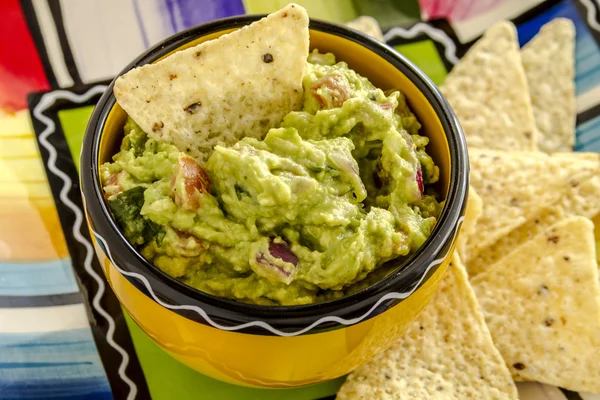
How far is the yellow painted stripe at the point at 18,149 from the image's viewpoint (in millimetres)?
2322

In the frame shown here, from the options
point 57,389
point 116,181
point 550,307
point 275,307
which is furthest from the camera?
point 550,307

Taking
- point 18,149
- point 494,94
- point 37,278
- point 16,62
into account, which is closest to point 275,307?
point 37,278

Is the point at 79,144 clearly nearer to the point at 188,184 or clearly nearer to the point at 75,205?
the point at 75,205

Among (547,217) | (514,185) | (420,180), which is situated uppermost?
(420,180)

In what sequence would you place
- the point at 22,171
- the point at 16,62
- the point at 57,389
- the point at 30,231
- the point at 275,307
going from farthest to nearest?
the point at 16,62 → the point at 22,171 → the point at 30,231 → the point at 57,389 → the point at 275,307

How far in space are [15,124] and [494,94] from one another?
1664 millimetres

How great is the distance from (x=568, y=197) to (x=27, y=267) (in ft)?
5.68

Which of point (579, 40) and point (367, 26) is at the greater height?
point (367, 26)

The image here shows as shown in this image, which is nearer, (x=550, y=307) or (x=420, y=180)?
(x=420, y=180)

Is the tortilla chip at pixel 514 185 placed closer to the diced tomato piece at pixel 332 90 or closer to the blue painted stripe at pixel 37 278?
the diced tomato piece at pixel 332 90

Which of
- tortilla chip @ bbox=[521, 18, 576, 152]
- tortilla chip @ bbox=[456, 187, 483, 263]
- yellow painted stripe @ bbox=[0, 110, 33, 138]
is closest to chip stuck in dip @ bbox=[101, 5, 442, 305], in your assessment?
tortilla chip @ bbox=[456, 187, 483, 263]

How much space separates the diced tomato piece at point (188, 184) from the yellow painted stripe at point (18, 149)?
1009 millimetres

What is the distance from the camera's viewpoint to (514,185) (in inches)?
90.4

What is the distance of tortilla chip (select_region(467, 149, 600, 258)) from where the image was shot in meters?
2.26
